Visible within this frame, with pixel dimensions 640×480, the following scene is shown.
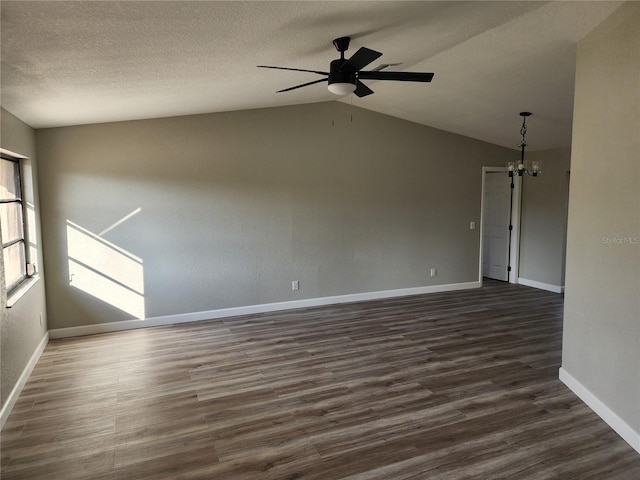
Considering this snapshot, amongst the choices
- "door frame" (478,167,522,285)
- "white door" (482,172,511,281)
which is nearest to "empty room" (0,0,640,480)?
"door frame" (478,167,522,285)

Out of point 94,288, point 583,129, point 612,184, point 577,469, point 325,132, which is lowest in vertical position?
point 577,469

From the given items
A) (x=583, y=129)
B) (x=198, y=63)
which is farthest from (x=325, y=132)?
(x=583, y=129)

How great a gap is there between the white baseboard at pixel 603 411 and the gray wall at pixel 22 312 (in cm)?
437

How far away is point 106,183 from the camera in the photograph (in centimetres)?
496

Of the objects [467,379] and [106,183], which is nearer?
[467,379]

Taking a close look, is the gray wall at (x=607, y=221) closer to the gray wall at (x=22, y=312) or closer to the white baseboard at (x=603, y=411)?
the white baseboard at (x=603, y=411)

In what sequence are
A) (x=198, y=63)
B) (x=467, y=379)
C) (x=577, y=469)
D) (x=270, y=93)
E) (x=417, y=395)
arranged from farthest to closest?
1. (x=270, y=93)
2. (x=467, y=379)
3. (x=417, y=395)
4. (x=198, y=63)
5. (x=577, y=469)

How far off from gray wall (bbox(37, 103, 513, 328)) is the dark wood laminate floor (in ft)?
2.29

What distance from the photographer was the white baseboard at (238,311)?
16.4 feet

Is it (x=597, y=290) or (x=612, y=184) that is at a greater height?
(x=612, y=184)

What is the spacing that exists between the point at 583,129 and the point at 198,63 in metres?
3.05

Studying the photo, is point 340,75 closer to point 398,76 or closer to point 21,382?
point 398,76

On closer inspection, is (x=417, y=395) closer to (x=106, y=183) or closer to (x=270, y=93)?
(x=270, y=93)

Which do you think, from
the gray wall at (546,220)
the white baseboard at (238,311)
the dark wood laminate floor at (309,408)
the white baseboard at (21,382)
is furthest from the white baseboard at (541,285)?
the white baseboard at (21,382)
